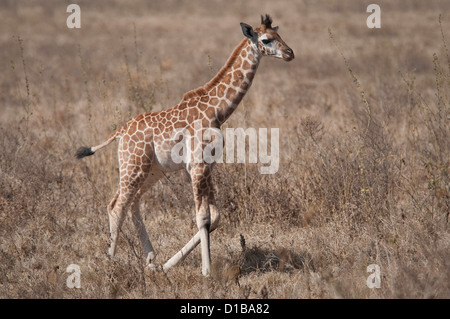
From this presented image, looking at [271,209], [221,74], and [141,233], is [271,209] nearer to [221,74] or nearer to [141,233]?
[141,233]

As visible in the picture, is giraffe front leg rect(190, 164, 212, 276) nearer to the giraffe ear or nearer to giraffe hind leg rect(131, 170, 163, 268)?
giraffe hind leg rect(131, 170, 163, 268)

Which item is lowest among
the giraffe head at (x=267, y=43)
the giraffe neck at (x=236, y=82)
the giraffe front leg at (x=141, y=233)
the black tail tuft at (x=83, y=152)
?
the giraffe front leg at (x=141, y=233)

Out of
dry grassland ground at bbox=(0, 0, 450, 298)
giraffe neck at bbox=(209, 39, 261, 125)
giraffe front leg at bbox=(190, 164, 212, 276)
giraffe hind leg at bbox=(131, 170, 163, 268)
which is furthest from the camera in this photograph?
giraffe hind leg at bbox=(131, 170, 163, 268)

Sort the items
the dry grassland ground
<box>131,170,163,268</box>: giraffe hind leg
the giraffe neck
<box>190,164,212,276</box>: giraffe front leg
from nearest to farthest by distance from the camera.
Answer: the dry grassland ground, <box>190,164,212,276</box>: giraffe front leg, the giraffe neck, <box>131,170,163,268</box>: giraffe hind leg

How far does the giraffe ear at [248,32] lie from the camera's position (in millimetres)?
5801

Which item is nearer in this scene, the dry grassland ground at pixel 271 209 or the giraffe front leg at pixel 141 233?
the dry grassland ground at pixel 271 209

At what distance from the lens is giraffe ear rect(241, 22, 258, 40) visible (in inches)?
228

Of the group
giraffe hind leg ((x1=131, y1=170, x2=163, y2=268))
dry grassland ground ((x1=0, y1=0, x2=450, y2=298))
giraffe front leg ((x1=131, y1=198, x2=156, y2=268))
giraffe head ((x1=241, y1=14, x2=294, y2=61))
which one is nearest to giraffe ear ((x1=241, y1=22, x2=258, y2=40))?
giraffe head ((x1=241, y1=14, x2=294, y2=61))

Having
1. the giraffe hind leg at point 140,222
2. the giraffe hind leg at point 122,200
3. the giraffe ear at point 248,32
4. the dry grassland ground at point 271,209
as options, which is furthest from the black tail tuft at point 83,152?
the giraffe ear at point 248,32

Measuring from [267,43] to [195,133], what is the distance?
120cm

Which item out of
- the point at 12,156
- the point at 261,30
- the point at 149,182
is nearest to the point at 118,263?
the point at 149,182

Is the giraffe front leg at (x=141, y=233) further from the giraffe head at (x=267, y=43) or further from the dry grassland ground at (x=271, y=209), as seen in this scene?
the giraffe head at (x=267, y=43)

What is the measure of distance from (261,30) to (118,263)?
2.84 metres
